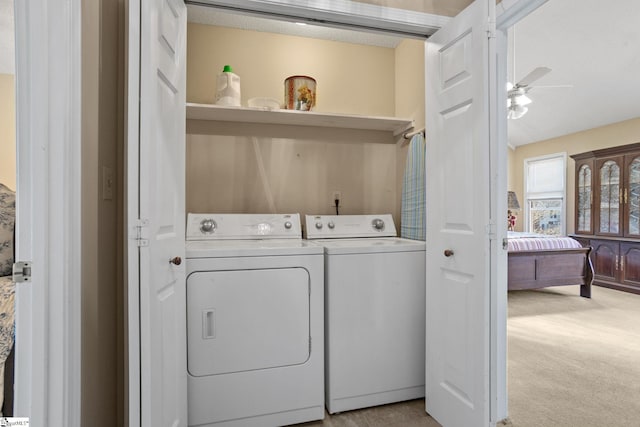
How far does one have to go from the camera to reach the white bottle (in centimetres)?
217

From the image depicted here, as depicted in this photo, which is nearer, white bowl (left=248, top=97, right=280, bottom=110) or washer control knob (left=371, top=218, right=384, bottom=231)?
white bowl (left=248, top=97, right=280, bottom=110)

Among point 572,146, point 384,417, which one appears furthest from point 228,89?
point 572,146

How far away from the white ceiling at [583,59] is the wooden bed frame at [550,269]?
2.02 meters

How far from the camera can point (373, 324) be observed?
71.0 inches

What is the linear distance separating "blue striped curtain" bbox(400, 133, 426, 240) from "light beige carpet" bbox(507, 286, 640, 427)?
1111mm

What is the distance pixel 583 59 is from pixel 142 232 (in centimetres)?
478

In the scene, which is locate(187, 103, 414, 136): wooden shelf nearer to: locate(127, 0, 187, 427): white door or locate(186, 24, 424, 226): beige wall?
locate(186, 24, 424, 226): beige wall

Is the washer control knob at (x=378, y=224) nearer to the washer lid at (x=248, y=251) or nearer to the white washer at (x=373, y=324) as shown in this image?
the white washer at (x=373, y=324)

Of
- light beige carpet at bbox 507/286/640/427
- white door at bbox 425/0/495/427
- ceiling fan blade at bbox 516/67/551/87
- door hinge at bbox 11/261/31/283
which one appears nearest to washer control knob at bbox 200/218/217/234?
door hinge at bbox 11/261/31/283

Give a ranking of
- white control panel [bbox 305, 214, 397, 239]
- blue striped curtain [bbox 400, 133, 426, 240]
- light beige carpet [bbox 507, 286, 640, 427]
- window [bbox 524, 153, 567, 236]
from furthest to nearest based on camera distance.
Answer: window [bbox 524, 153, 567, 236], white control panel [bbox 305, 214, 397, 239], blue striped curtain [bbox 400, 133, 426, 240], light beige carpet [bbox 507, 286, 640, 427]

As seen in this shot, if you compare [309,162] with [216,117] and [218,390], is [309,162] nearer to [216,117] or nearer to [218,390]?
[216,117]

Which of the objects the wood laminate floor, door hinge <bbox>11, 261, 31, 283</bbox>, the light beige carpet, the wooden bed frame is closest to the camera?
door hinge <bbox>11, 261, 31, 283</bbox>

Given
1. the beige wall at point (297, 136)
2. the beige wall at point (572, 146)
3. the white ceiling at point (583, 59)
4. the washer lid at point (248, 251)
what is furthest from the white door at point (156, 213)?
the beige wall at point (572, 146)

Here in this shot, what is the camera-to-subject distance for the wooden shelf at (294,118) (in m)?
2.13
